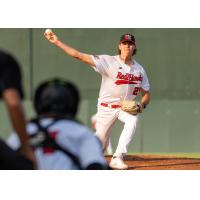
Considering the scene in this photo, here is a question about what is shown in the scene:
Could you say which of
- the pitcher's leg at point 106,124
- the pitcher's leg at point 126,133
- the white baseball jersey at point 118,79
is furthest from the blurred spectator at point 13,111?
the white baseball jersey at point 118,79

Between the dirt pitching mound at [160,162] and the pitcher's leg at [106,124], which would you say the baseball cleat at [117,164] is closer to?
the pitcher's leg at [106,124]

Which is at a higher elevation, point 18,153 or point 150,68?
point 150,68

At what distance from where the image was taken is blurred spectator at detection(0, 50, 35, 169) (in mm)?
3656

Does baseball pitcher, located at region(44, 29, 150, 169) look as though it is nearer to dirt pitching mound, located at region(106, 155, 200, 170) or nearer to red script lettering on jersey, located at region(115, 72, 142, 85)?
red script lettering on jersey, located at region(115, 72, 142, 85)

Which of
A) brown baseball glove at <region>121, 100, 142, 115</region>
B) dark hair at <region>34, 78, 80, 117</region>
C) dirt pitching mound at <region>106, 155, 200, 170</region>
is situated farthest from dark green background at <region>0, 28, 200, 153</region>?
dark hair at <region>34, 78, 80, 117</region>

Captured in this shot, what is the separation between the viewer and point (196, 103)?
492 inches

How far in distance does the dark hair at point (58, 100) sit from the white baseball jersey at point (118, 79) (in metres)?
5.64

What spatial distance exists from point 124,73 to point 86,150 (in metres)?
6.11

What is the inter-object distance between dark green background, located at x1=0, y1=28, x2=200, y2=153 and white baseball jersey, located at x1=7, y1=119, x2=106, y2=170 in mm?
8313

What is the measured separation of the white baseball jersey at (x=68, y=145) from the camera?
3.43 meters

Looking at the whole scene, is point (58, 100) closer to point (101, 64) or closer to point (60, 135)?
point (60, 135)
